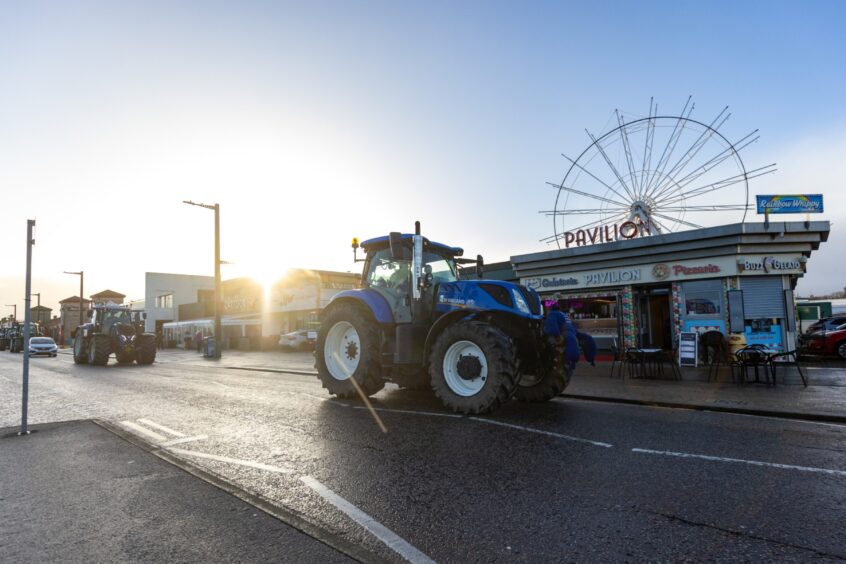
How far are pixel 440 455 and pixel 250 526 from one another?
7.21ft

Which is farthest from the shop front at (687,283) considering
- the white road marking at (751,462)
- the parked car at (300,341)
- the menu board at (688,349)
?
the parked car at (300,341)

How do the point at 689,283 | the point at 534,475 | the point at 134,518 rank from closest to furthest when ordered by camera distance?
the point at 134,518, the point at 534,475, the point at 689,283

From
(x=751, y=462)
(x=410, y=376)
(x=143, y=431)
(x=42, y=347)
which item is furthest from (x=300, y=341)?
(x=751, y=462)

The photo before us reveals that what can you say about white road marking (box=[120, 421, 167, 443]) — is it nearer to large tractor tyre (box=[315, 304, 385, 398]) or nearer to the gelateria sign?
large tractor tyre (box=[315, 304, 385, 398])

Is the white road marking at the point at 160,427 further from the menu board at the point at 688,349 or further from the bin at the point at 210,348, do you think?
the bin at the point at 210,348

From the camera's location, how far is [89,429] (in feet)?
21.7

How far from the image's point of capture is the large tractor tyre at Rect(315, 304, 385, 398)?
8.56 meters

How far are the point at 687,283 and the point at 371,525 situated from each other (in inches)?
658

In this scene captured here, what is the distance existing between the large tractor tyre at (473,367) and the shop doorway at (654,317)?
13157mm

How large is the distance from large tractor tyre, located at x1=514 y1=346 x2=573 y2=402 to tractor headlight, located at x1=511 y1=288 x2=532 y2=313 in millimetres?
740

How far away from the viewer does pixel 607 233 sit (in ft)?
66.0

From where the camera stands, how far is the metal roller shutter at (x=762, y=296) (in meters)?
15.6

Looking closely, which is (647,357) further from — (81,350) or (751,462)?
(81,350)

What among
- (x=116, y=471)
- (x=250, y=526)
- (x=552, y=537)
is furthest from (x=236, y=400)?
(x=552, y=537)
